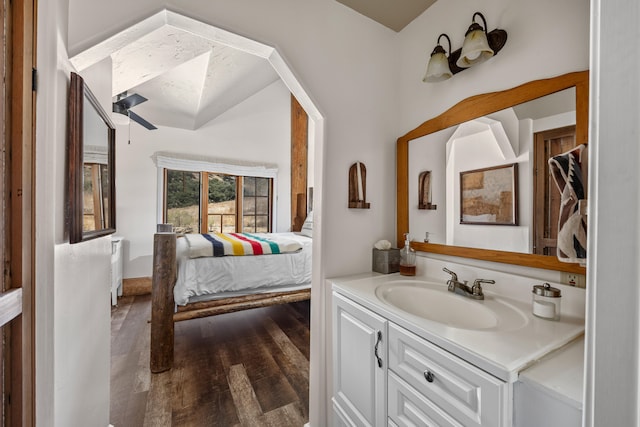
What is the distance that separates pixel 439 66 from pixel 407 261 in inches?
42.2

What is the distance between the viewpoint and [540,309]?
97 cm

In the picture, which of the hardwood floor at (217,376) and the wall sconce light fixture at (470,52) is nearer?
the wall sconce light fixture at (470,52)

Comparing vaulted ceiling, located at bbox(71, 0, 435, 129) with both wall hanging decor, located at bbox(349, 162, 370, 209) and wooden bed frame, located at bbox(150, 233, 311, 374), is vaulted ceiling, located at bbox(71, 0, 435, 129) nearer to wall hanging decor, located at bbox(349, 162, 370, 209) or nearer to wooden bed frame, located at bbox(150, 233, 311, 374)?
wall hanging decor, located at bbox(349, 162, 370, 209)

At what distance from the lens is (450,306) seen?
1234 mm

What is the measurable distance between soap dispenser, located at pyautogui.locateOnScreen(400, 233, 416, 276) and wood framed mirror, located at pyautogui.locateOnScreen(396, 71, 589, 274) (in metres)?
0.08

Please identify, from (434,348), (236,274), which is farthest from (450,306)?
(236,274)

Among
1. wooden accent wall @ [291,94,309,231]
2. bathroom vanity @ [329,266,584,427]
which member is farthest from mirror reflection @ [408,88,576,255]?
wooden accent wall @ [291,94,309,231]

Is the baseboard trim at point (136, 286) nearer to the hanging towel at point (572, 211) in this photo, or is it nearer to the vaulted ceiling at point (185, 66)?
the vaulted ceiling at point (185, 66)

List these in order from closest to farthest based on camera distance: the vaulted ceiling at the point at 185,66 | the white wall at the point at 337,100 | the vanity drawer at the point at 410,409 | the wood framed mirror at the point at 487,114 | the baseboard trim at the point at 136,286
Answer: the vanity drawer at the point at 410,409, the wood framed mirror at the point at 487,114, the vaulted ceiling at the point at 185,66, the white wall at the point at 337,100, the baseboard trim at the point at 136,286

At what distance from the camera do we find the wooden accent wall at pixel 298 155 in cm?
482

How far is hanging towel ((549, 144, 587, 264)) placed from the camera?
0.80 metres

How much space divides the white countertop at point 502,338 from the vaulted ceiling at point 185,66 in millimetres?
1478

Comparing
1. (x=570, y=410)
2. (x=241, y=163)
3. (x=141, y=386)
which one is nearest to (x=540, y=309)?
(x=570, y=410)

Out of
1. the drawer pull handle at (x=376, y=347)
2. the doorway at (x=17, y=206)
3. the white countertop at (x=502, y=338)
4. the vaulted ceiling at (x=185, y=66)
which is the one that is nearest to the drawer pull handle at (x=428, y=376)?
the white countertop at (x=502, y=338)
